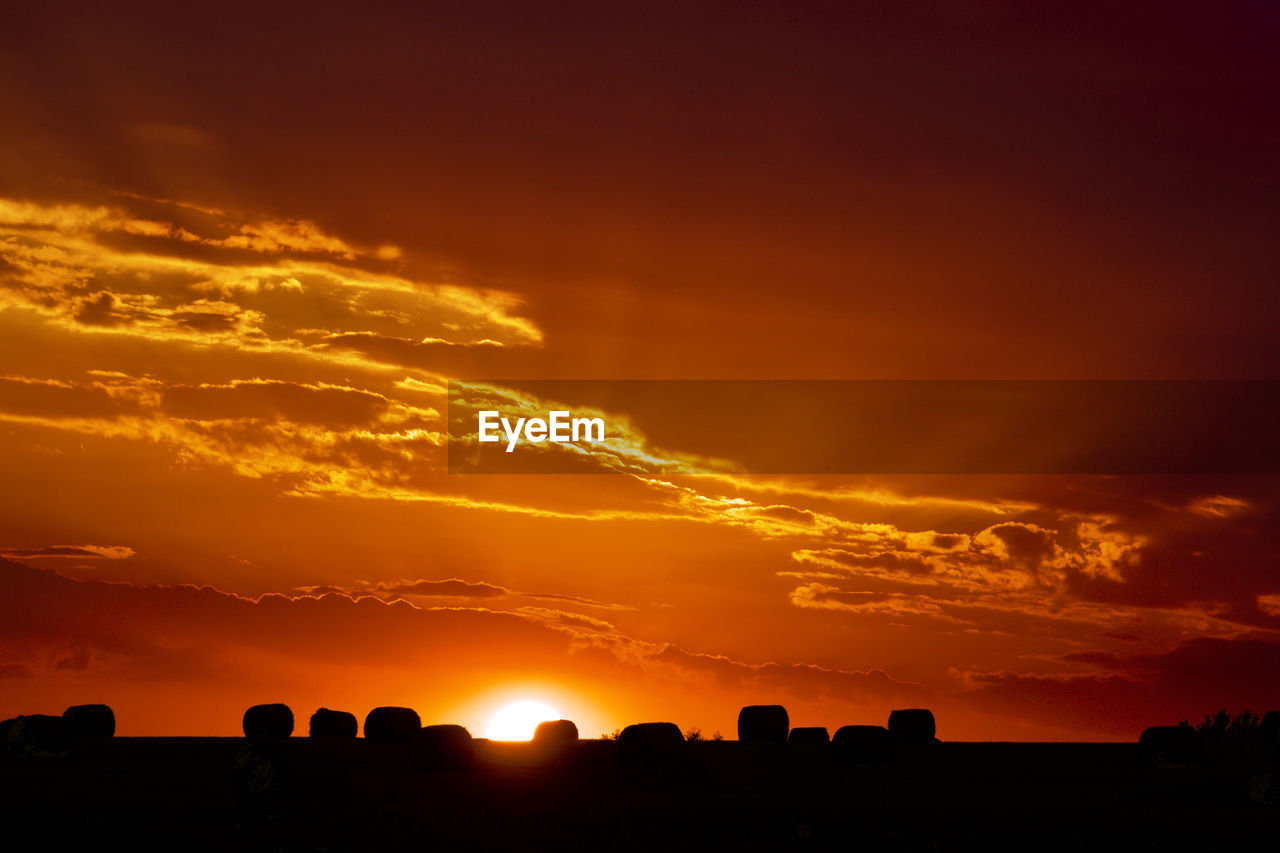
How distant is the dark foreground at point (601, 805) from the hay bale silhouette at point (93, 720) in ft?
47.5

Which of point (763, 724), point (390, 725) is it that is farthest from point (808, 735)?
point (390, 725)

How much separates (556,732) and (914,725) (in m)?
23.2

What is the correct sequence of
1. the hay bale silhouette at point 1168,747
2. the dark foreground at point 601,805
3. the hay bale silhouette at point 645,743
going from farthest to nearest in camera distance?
the hay bale silhouette at point 1168,747, the hay bale silhouette at point 645,743, the dark foreground at point 601,805

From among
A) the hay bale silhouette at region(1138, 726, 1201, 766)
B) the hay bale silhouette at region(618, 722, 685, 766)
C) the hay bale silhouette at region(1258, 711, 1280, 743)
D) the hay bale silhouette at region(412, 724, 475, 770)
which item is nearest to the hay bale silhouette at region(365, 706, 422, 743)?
the hay bale silhouette at region(412, 724, 475, 770)

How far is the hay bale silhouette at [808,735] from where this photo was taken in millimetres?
80875

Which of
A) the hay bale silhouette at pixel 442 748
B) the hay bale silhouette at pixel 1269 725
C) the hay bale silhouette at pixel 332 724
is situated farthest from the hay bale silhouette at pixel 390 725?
the hay bale silhouette at pixel 1269 725

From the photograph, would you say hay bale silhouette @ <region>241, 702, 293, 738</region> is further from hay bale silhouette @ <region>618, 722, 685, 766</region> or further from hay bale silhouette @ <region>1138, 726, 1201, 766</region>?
hay bale silhouette @ <region>1138, 726, 1201, 766</region>

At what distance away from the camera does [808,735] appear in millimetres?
81500

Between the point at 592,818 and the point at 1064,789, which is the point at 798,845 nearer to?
the point at 592,818

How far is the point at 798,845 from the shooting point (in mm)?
44688

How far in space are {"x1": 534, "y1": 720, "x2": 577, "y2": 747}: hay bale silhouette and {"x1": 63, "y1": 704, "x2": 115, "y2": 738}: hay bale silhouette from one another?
85.7ft

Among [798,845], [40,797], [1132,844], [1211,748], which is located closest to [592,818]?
[798,845]

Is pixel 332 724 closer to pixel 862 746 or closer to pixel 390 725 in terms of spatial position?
pixel 390 725

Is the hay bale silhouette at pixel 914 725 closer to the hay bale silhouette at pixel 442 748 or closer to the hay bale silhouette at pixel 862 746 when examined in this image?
the hay bale silhouette at pixel 862 746
